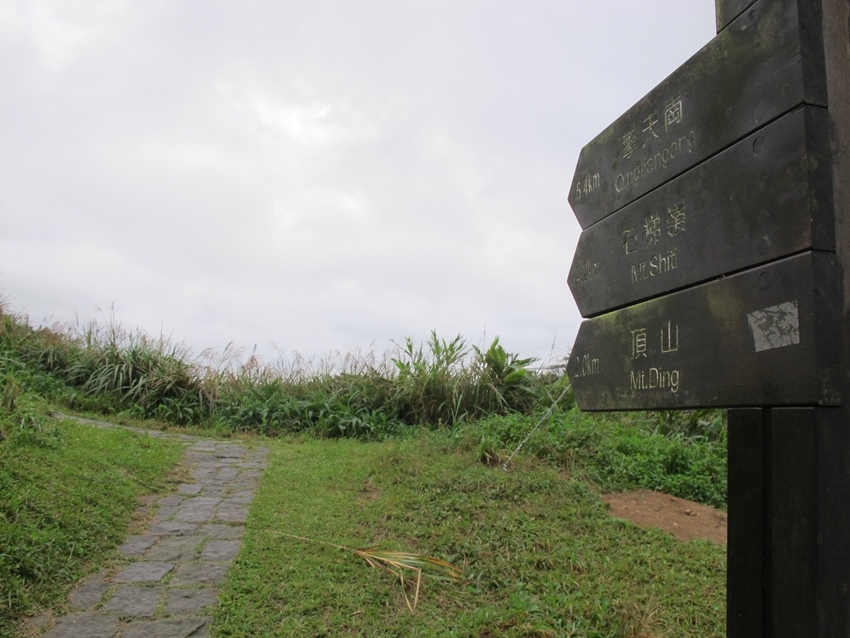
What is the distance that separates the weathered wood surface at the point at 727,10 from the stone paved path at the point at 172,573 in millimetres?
3159

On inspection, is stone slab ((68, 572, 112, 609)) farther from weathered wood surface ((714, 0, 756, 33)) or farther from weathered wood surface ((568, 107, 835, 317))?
weathered wood surface ((714, 0, 756, 33))

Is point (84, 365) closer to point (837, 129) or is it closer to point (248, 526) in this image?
point (248, 526)

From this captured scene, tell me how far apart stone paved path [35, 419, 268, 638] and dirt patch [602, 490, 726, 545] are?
286 cm

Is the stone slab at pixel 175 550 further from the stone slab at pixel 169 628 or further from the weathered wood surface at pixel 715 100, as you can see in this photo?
the weathered wood surface at pixel 715 100

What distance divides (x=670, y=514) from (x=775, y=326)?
12.7 feet

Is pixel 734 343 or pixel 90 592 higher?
pixel 734 343

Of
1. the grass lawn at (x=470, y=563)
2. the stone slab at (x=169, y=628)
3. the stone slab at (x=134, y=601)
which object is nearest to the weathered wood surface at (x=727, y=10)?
the grass lawn at (x=470, y=563)

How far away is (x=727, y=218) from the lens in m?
1.60

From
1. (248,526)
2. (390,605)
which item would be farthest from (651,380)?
(248,526)

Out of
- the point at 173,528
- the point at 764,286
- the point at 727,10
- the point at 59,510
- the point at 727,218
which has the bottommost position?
the point at 173,528

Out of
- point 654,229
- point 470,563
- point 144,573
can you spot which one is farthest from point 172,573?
point 654,229

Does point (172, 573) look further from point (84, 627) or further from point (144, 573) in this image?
point (84, 627)

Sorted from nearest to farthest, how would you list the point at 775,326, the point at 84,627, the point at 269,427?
the point at 775,326
the point at 84,627
the point at 269,427

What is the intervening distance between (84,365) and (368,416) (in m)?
4.19
